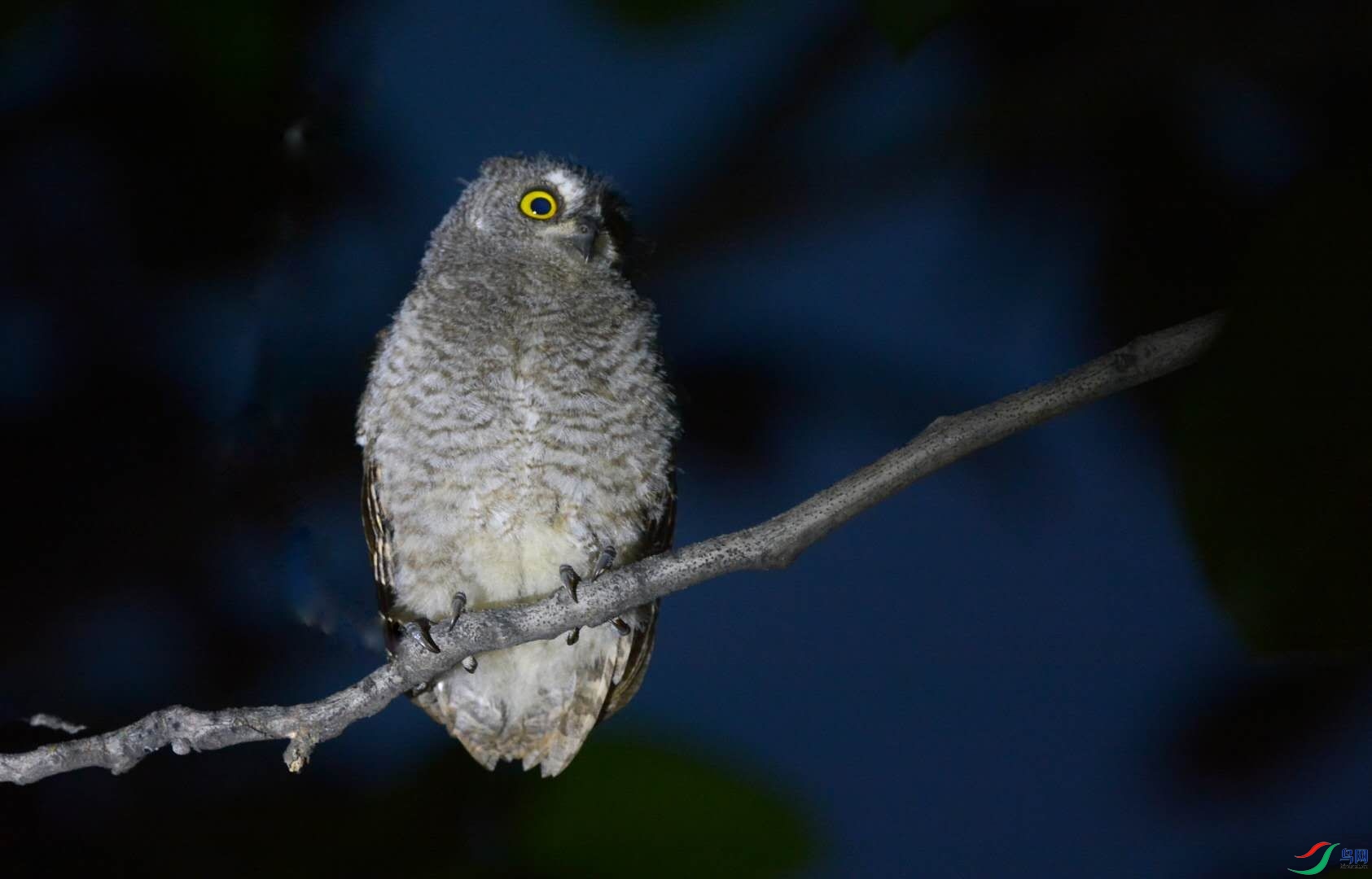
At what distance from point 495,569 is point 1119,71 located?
708mm

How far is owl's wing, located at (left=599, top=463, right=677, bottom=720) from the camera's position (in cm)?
79

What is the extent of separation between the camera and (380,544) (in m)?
0.81

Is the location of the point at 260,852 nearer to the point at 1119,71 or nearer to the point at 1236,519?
the point at 1236,519

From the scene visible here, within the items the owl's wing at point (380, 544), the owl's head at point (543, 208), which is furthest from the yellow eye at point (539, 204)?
the owl's wing at point (380, 544)

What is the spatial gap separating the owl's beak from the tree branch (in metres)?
0.28

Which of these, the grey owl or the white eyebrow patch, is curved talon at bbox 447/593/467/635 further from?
the white eyebrow patch

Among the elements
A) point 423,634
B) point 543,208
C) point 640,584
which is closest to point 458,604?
point 423,634

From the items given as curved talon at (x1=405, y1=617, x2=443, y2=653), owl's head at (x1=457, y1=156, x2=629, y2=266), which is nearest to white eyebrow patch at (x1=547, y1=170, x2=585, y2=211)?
owl's head at (x1=457, y1=156, x2=629, y2=266)

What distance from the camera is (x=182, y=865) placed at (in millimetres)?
966

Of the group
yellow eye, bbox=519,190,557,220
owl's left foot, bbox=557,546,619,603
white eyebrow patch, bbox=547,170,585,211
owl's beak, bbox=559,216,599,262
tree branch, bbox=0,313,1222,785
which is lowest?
tree branch, bbox=0,313,1222,785

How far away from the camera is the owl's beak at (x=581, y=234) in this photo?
802 mm

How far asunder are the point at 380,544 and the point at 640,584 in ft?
0.98

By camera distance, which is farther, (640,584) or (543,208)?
(543,208)

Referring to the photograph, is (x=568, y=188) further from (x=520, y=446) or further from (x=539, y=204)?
Result: (x=520, y=446)
